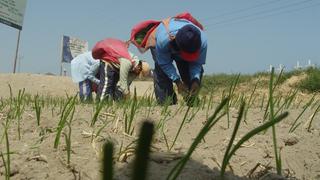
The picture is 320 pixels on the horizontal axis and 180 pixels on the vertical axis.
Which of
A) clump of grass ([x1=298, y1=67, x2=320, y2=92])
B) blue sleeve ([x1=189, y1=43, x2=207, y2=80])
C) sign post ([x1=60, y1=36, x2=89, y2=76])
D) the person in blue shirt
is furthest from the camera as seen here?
sign post ([x1=60, y1=36, x2=89, y2=76])

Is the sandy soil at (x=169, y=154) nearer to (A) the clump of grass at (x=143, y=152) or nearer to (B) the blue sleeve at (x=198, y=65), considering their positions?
(A) the clump of grass at (x=143, y=152)

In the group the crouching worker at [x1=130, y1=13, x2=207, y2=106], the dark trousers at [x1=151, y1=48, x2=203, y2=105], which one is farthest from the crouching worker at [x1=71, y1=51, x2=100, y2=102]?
the dark trousers at [x1=151, y1=48, x2=203, y2=105]

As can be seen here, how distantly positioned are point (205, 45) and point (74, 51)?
51.6 feet

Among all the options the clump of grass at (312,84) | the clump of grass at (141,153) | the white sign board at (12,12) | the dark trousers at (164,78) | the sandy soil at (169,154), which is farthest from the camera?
the white sign board at (12,12)

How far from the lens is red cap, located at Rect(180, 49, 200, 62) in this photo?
5082 millimetres

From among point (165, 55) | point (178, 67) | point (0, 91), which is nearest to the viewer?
point (165, 55)

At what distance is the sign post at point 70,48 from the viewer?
19156 mm

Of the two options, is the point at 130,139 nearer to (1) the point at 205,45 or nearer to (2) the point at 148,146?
(2) the point at 148,146

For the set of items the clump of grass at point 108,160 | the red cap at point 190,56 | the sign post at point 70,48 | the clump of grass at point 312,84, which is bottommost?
the clump of grass at point 108,160

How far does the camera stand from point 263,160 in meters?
1.58

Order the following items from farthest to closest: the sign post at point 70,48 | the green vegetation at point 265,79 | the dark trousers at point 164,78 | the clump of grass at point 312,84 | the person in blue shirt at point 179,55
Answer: the sign post at point 70,48
the green vegetation at point 265,79
the clump of grass at point 312,84
the dark trousers at point 164,78
the person in blue shirt at point 179,55

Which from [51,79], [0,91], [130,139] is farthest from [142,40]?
[51,79]

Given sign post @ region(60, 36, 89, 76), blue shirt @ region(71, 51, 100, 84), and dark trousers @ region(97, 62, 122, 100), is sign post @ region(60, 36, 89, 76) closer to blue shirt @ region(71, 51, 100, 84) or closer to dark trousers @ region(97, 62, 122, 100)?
blue shirt @ region(71, 51, 100, 84)

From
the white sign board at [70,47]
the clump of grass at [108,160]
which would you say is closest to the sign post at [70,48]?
the white sign board at [70,47]
